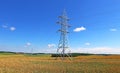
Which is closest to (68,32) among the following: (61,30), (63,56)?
(61,30)

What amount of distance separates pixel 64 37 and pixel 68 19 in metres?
6.55

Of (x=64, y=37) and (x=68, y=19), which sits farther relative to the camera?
(x=68, y=19)

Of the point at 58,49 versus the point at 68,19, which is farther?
the point at 68,19

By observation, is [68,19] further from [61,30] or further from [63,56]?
[63,56]

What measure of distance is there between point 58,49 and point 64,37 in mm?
3633

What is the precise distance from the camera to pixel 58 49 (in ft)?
189

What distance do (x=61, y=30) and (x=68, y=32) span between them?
88.8 inches

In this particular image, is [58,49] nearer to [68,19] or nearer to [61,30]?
[61,30]

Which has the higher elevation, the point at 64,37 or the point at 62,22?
the point at 62,22

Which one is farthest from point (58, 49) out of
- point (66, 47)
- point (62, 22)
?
point (62, 22)

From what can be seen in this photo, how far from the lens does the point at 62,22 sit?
59875 mm

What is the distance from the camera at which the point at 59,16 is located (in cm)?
6056

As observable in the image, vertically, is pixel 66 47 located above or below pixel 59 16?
below

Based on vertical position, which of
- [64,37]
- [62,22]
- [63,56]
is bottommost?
[63,56]
